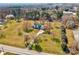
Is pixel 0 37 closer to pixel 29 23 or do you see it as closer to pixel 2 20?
pixel 2 20

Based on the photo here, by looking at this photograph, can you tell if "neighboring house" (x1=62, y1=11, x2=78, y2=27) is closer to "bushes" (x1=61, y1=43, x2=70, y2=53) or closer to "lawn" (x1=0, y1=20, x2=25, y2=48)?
"bushes" (x1=61, y1=43, x2=70, y2=53)

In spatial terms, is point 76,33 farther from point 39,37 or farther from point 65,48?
point 39,37

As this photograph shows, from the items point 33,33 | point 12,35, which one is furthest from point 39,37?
point 12,35

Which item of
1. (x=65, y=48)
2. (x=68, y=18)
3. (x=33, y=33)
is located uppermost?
(x=68, y=18)

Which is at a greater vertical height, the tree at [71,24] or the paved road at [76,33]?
the tree at [71,24]

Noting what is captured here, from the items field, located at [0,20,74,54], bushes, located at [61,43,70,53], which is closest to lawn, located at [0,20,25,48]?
field, located at [0,20,74,54]

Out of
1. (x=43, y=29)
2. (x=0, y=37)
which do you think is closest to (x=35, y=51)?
(x=43, y=29)

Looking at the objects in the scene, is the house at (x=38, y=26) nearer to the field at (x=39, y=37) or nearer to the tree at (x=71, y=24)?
the field at (x=39, y=37)

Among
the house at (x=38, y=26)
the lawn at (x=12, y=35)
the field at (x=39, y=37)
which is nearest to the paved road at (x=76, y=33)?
the field at (x=39, y=37)

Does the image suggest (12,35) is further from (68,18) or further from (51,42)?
(68,18)

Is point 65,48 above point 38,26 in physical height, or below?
below
